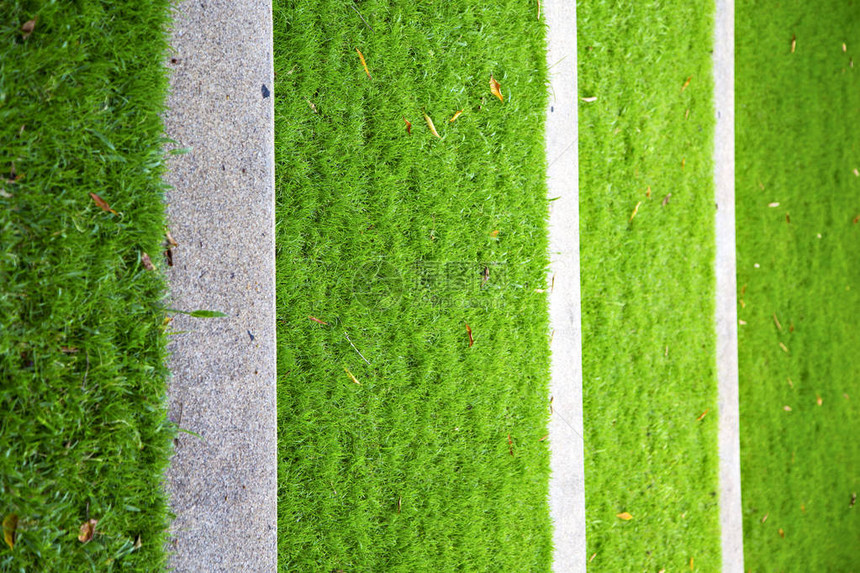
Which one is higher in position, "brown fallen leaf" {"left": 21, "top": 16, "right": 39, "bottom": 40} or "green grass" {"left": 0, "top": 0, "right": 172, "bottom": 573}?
"brown fallen leaf" {"left": 21, "top": 16, "right": 39, "bottom": 40}

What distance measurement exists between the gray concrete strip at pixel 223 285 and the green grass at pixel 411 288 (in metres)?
0.59

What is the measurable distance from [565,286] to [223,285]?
243 centimetres

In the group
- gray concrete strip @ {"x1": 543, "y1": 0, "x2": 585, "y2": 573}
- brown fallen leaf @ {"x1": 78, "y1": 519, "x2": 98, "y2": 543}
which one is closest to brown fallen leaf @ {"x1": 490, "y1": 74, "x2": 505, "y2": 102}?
gray concrete strip @ {"x1": 543, "y1": 0, "x2": 585, "y2": 573}

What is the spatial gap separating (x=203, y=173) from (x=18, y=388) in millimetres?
1133

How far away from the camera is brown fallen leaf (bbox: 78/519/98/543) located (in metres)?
2.00

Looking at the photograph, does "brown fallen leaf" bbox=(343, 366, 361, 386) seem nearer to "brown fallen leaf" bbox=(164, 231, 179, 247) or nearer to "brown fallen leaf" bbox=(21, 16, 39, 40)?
"brown fallen leaf" bbox=(164, 231, 179, 247)

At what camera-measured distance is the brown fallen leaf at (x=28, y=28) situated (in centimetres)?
193

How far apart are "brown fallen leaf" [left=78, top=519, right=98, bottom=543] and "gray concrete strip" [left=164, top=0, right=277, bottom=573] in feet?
0.98

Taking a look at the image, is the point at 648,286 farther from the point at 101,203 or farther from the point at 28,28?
the point at 28,28

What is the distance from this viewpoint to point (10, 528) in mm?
1870

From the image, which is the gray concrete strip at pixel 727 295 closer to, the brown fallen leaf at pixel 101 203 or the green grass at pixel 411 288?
the green grass at pixel 411 288

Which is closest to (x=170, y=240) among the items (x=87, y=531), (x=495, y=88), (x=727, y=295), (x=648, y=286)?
(x=87, y=531)

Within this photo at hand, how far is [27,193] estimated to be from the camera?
1947mm

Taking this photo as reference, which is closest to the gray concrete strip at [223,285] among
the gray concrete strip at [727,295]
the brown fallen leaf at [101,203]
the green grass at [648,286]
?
the brown fallen leaf at [101,203]
